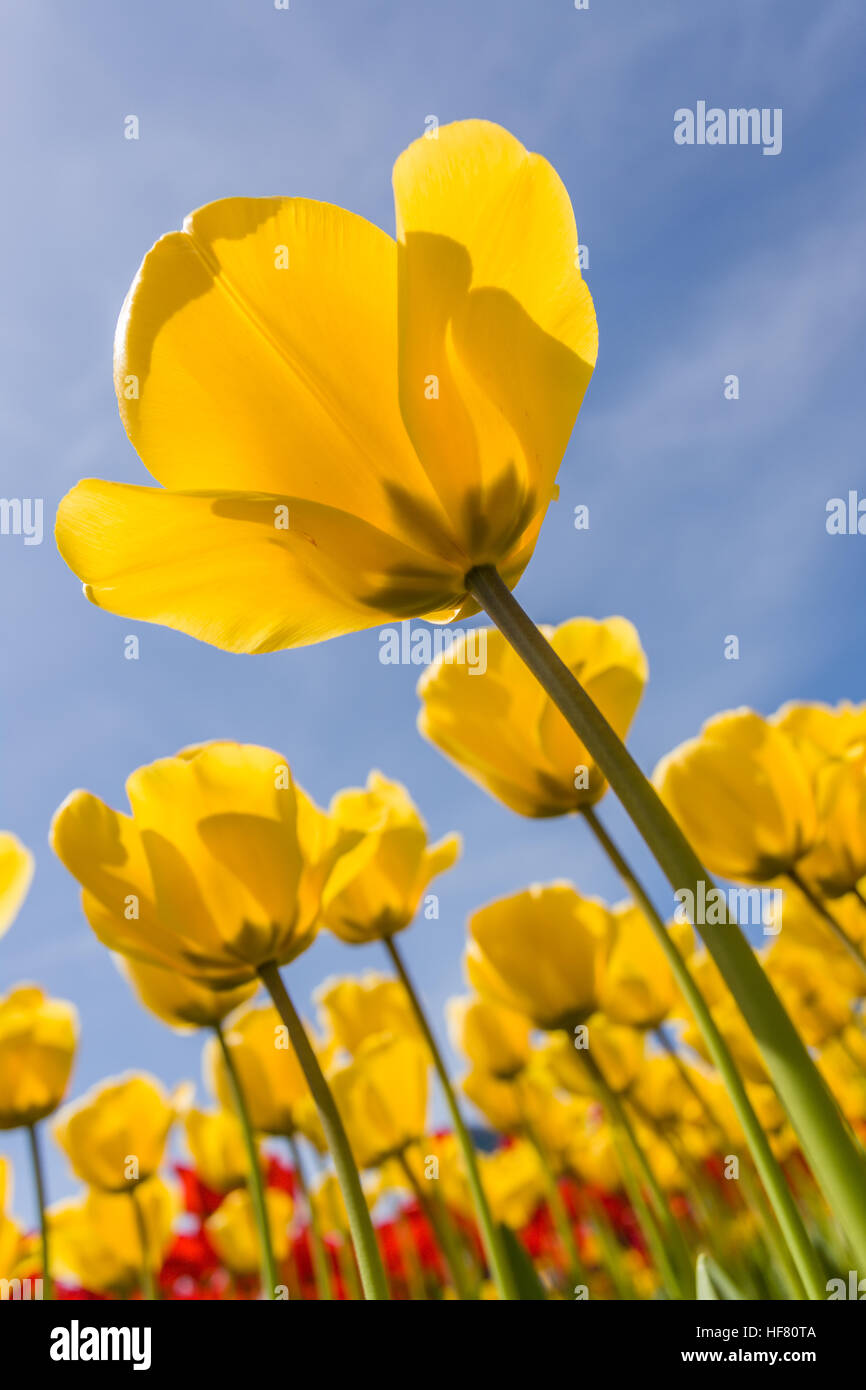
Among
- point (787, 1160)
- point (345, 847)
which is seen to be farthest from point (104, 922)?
point (787, 1160)

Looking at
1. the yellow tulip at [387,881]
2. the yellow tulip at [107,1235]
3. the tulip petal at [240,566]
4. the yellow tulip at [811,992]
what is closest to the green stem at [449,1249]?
the yellow tulip at [387,881]

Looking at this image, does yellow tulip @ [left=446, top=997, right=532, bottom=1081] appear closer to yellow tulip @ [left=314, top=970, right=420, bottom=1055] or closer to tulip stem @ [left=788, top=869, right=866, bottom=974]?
yellow tulip @ [left=314, top=970, right=420, bottom=1055]

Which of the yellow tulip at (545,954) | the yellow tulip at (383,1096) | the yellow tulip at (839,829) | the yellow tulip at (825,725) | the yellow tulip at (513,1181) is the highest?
the yellow tulip at (825,725)

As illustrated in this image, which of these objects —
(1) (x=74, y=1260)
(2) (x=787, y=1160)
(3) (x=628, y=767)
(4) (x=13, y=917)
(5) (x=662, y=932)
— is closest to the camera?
(3) (x=628, y=767)

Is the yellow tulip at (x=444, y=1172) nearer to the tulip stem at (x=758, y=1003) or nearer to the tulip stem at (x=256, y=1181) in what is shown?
the tulip stem at (x=256, y=1181)
